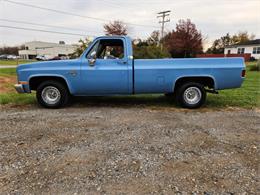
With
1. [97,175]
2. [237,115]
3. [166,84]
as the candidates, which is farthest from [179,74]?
[97,175]

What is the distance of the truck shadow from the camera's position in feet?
21.6

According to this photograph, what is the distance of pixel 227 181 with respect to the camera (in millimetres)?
2557

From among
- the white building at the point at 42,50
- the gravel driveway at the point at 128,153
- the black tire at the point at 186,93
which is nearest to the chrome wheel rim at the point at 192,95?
the black tire at the point at 186,93

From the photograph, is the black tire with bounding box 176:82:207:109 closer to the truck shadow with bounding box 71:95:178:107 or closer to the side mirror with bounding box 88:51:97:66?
the truck shadow with bounding box 71:95:178:107

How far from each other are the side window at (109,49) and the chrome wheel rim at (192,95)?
2151mm

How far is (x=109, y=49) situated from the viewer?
6.38 metres

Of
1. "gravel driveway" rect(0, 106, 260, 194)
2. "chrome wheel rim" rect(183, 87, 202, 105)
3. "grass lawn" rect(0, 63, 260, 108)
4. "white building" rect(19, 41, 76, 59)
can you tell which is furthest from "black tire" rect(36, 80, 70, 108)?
"white building" rect(19, 41, 76, 59)

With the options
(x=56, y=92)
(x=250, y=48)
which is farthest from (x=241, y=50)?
(x=56, y=92)

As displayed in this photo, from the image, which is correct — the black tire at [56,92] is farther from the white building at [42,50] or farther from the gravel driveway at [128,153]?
the white building at [42,50]

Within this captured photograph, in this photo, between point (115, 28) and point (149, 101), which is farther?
point (115, 28)

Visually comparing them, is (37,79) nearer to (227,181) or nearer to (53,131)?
(53,131)

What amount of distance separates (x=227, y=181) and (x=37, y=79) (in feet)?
17.5

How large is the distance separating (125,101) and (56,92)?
2233 millimetres

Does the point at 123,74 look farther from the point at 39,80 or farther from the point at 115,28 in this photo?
the point at 115,28
